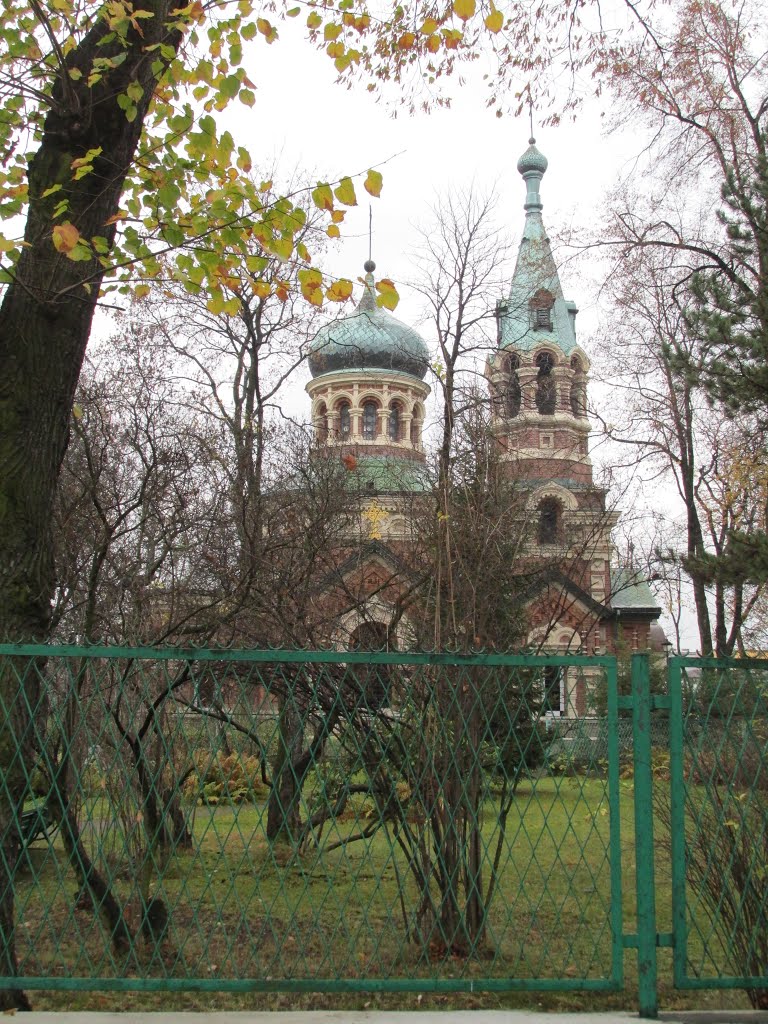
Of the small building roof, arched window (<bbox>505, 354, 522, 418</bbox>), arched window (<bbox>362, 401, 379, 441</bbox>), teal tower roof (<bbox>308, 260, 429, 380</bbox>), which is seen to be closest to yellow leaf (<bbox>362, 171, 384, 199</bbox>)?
arched window (<bbox>505, 354, 522, 418</bbox>)

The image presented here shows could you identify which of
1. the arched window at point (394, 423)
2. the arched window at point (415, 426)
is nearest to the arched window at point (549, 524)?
the arched window at point (415, 426)

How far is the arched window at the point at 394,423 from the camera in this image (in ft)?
130

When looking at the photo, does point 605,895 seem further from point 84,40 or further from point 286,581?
point 84,40

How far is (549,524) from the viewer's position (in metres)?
29.7

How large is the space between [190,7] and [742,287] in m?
4.43

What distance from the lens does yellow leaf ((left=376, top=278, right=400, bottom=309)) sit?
4.82m

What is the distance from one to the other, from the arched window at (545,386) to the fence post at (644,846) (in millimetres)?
24228

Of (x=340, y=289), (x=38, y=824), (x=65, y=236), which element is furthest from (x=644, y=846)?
(x=65, y=236)

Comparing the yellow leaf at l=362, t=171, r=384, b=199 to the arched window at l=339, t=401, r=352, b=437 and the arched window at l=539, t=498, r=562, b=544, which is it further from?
the arched window at l=339, t=401, r=352, b=437

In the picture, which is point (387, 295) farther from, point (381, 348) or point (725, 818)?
point (381, 348)

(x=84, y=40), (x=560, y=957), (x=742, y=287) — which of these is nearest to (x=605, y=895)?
(x=560, y=957)

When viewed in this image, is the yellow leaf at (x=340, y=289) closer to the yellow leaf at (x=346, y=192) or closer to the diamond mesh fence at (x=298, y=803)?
the yellow leaf at (x=346, y=192)

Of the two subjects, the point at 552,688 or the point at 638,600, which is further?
the point at 638,600

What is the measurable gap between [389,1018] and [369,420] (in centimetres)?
3639
